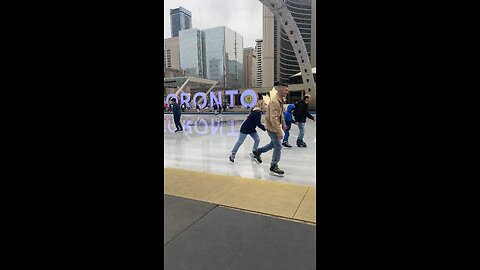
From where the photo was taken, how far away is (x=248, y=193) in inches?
144

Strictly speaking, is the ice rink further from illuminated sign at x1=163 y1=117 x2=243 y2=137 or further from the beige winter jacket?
illuminated sign at x1=163 y1=117 x2=243 y2=137

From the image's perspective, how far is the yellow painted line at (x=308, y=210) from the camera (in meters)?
2.82

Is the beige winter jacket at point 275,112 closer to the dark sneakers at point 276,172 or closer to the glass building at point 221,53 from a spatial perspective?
the dark sneakers at point 276,172

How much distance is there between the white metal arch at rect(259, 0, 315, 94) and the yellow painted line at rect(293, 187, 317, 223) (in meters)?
16.7

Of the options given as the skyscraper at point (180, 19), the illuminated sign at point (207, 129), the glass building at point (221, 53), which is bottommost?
the illuminated sign at point (207, 129)

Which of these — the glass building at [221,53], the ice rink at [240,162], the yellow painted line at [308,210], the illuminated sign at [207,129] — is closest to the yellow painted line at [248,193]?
the yellow painted line at [308,210]

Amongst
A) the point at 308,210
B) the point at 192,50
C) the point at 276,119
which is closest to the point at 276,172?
the point at 276,119

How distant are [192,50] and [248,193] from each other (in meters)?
82.0

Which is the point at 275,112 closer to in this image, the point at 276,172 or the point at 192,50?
the point at 276,172

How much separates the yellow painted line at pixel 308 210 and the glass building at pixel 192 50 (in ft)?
259

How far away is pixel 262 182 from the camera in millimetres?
4168
